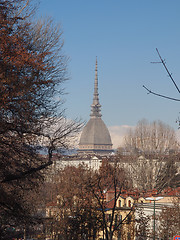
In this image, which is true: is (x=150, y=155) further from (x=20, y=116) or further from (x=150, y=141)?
(x=20, y=116)

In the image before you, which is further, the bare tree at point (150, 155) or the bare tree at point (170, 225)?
the bare tree at point (150, 155)

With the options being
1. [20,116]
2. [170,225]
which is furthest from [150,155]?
[20,116]

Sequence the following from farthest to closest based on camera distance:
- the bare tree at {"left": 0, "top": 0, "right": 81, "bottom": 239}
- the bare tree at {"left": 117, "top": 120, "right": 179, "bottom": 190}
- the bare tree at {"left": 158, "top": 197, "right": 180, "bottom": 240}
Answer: the bare tree at {"left": 117, "top": 120, "right": 179, "bottom": 190}, the bare tree at {"left": 158, "top": 197, "right": 180, "bottom": 240}, the bare tree at {"left": 0, "top": 0, "right": 81, "bottom": 239}

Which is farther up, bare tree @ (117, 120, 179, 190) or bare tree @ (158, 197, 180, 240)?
bare tree @ (117, 120, 179, 190)

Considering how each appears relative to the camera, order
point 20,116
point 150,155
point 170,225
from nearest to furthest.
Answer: point 20,116
point 170,225
point 150,155

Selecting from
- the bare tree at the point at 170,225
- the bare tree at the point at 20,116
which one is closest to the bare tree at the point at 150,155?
the bare tree at the point at 170,225

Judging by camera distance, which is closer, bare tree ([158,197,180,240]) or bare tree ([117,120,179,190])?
bare tree ([158,197,180,240])

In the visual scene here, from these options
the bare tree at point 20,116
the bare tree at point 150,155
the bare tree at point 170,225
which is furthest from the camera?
the bare tree at point 150,155

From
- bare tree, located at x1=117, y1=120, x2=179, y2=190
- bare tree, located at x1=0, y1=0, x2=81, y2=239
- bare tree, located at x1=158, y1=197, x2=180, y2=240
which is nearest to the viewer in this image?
bare tree, located at x1=0, y1=0, x2=81, y2=239

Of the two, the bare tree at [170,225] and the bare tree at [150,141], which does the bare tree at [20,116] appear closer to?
the bare tree at [170,225]

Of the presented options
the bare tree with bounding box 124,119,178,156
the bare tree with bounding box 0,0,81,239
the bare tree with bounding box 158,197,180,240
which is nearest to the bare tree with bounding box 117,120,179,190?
the bare tree with bounding box 124,119,178,156

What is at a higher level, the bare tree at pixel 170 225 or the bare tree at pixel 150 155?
the bare tree at pixel 150 155

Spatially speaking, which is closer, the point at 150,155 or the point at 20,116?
the point at 20,116

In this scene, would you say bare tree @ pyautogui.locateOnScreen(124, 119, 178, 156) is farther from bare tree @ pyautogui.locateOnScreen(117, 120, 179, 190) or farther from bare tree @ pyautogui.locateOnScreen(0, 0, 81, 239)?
bare tree @ pyautogui.locateOnScreen(0, 0, 81, 239)
